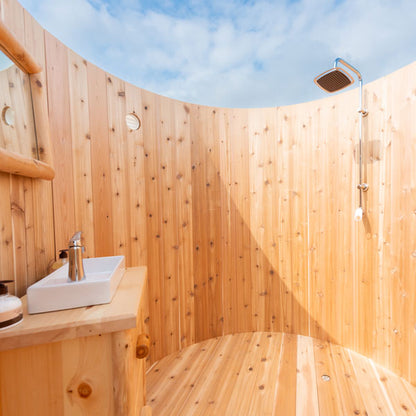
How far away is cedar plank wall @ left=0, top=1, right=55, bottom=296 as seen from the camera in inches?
32.8

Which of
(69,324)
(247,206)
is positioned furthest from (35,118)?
(247,206)

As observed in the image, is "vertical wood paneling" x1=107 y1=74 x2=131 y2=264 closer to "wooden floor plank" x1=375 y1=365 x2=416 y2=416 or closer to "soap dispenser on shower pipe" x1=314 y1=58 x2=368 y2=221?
"soap dispenser on shower pipe" x1=314 y1=58 x2=368 y2=221

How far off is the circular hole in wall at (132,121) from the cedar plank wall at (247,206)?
4 cm

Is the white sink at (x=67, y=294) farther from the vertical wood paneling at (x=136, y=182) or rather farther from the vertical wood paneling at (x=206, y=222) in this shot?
the vertical wood paneling at (x=206, y=222)

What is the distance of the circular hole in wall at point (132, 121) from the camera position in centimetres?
161

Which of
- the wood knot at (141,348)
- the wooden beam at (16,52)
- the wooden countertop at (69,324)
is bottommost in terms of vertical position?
the wood knot at (141,348)

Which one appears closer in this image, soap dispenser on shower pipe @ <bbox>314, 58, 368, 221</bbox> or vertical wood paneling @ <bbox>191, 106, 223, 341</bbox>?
soap dispenser on shower pipe @ <bbox>314, 58, 368, 221</bbox>

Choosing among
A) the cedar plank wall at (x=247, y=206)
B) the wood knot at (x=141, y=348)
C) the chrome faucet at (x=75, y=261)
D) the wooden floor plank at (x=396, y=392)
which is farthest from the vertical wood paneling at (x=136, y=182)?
the wooden floor plank at (x=396, y=392)

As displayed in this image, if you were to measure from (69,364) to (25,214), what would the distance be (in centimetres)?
61

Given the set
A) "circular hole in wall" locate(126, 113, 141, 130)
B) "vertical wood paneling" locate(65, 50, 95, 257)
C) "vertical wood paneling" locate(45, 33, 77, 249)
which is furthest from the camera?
"circular hole in wall" locate(126, 113, 141, 130)

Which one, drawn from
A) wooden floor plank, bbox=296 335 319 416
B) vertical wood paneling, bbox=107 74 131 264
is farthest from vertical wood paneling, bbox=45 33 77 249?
wooden floor plank, bbox=296 335 319 416

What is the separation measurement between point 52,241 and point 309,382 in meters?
1.79

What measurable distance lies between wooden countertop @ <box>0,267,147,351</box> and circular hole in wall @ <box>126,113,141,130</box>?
1236 millimetres

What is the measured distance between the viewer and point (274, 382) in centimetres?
157
